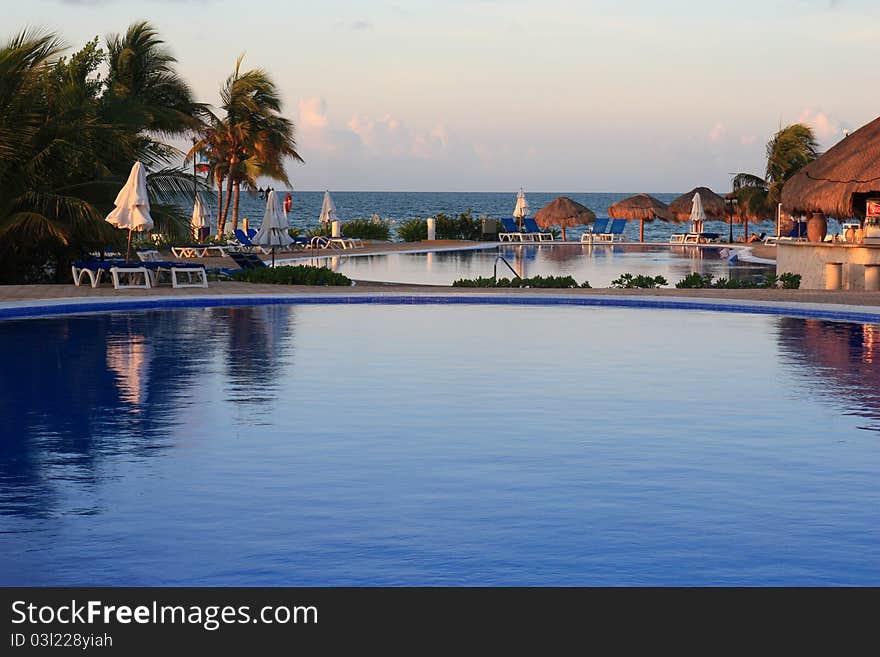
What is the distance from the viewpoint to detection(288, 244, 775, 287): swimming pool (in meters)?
25.1

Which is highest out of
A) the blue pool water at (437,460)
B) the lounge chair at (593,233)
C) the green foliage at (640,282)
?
the lounge chair at (593,233)

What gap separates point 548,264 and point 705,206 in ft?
58.2

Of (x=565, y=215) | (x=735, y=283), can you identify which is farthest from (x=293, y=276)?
(x=565, y=215)

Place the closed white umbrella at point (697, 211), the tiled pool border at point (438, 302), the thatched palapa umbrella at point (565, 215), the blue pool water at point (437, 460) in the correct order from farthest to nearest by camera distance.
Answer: the thatched palapa umbrella at point (565, 215) < the closed white umbrella at point (697, 211) < the tiled pool border at point (438, 302) < the blue pool water at point (437, 460)

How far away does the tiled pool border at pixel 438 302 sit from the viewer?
53.3 feet

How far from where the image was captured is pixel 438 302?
18.4 metres

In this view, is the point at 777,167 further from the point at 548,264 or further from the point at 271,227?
the point at 271,227

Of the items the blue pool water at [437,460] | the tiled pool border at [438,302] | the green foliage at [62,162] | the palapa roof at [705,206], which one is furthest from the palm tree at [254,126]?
the blue pool water at [437,460]

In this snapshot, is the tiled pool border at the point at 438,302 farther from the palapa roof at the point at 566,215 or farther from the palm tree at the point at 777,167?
the palapa roof at the point at 566,215

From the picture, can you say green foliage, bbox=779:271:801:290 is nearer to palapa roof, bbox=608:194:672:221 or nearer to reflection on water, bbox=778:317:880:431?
reflection on water, bbox=778:317:880:431

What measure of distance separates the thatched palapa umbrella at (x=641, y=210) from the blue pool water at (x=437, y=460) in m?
34.2

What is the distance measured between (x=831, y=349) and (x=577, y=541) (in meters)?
8.24
